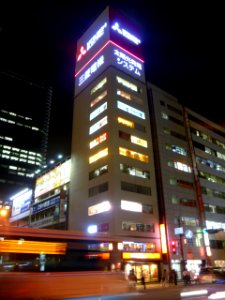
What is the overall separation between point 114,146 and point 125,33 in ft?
92.8

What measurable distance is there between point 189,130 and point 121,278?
46888mm

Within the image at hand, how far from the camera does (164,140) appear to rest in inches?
1925

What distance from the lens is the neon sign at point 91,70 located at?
52369 mm

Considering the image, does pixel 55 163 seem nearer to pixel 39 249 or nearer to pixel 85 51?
pixel 85 51

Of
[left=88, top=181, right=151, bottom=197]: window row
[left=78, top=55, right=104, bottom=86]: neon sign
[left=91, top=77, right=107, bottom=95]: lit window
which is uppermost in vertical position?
[left=78, top=55, right=104, bottom=86]: neon sign

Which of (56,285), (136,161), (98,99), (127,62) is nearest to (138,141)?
(136,161)

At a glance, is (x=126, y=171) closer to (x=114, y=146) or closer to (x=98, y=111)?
(x=114, y=146)

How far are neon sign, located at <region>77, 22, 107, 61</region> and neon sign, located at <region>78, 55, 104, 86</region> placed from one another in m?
6.01

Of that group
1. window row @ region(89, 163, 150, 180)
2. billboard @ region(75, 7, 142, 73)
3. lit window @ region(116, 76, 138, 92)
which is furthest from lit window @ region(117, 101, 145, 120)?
billboard @ region(75, 7, 142, 73)

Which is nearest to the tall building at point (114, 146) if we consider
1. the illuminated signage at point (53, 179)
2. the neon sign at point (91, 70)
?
the neon sign at point (91, 70)

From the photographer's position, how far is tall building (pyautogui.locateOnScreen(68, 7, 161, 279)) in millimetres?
38344

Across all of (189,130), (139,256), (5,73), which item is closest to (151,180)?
(139,256)

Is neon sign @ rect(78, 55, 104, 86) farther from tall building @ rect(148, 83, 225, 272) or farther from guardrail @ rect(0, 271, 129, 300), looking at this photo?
guardrail @ rect(0, 271, 129, 300)

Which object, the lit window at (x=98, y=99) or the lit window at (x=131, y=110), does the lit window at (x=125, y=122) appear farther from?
the lit window at (x=98, y=99)
